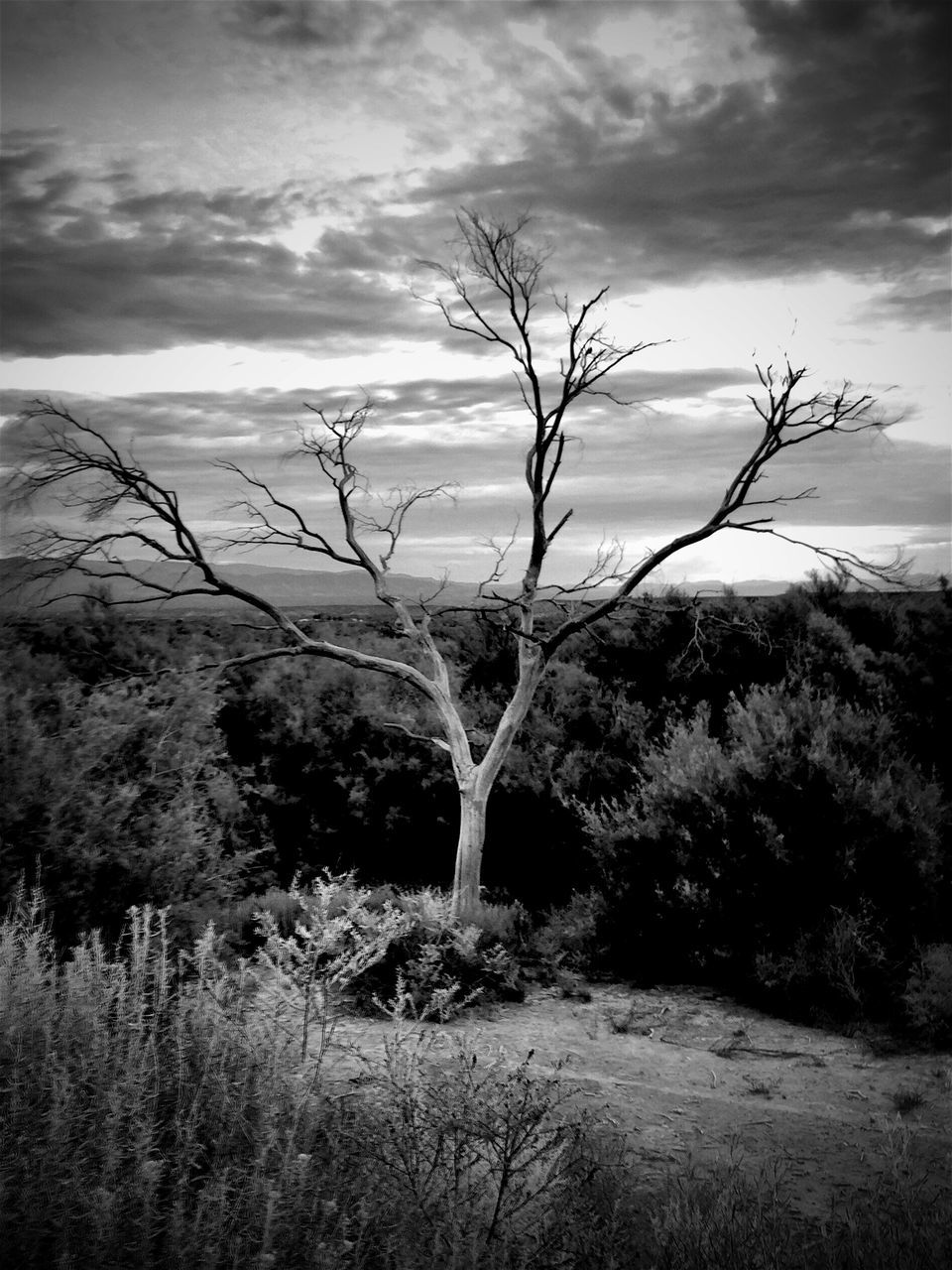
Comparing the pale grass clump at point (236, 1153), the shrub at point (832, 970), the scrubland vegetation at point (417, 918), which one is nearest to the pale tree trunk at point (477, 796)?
the scrubland vegetation at point (417, 918)

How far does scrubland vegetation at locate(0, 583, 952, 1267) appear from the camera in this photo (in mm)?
3633

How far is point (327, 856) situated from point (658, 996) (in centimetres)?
718

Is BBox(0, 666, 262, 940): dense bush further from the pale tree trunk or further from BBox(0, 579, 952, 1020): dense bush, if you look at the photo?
the pale tree trunk

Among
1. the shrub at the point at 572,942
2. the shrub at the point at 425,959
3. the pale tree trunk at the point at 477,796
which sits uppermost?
the pale tree trunk at the point at 477,796

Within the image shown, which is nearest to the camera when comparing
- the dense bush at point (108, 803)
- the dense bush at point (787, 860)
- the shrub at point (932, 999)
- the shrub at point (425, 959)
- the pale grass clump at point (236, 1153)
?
the pale grass clump at point (236, 1153)

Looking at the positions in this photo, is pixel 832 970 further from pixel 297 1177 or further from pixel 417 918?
pixel 297 1177

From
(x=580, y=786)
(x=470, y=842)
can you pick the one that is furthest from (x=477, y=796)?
(x=580, y=786)

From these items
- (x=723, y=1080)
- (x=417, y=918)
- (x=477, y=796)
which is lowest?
(x=723, y=1080)

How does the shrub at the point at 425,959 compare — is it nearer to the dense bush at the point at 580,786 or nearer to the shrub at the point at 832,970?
the dense bush at the point at 580,786

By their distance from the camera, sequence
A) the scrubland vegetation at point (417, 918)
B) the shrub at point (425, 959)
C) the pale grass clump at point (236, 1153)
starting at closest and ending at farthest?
the pale grass clump at point (236, 1153) → the scrubland vegetation at point (417, 918) → the shrub at point (425, 959)

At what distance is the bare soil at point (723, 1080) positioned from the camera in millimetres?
5551

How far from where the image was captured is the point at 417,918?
368 inches

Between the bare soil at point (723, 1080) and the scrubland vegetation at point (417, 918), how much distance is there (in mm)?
288

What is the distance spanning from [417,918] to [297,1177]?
5.90 m
